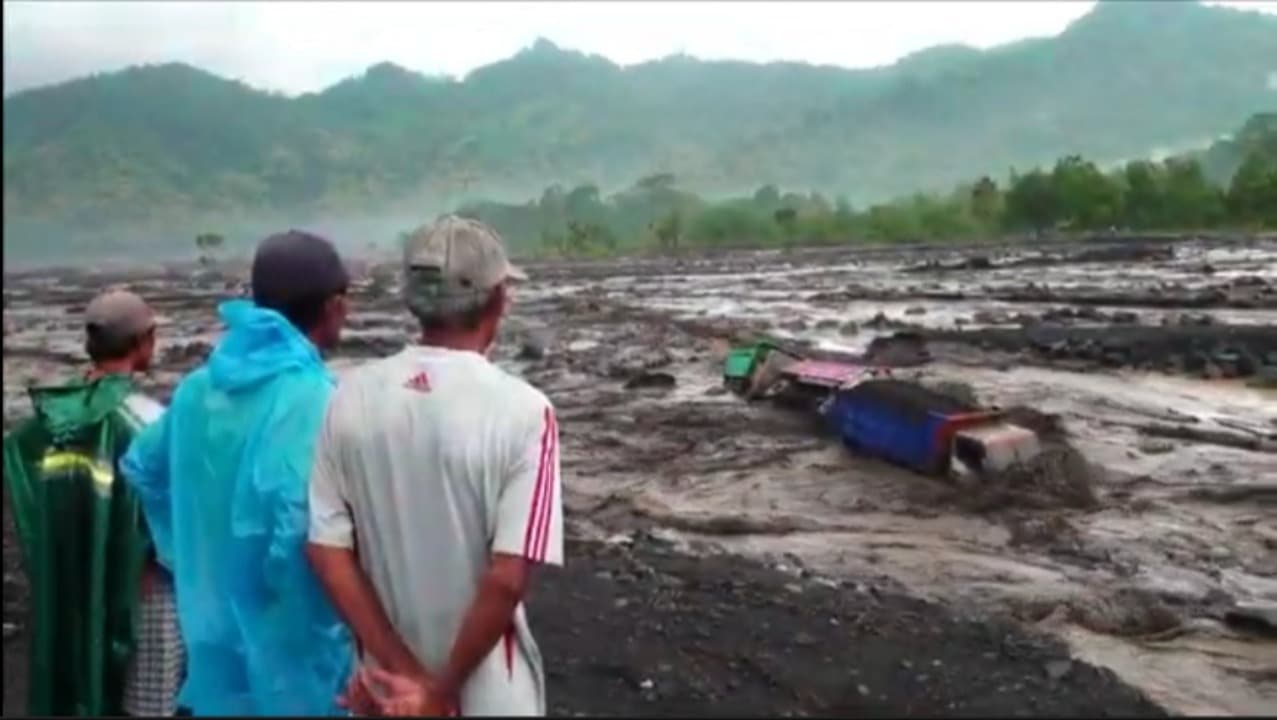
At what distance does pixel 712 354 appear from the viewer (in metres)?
19.5

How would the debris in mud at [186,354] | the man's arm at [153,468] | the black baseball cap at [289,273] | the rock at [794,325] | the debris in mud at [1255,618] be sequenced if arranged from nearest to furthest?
the black baseball cap at [289,273], the man's arm at [153,468], the debris in mud at [1255,618], the debris in mud at [186,354], the rock at [794,325]

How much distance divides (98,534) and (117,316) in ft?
1.50

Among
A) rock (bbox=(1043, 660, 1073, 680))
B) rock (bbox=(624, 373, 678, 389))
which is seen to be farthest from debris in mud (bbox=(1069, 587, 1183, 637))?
rock (bbox=(624, 373, 678, 389))

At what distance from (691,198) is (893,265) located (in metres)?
55.1

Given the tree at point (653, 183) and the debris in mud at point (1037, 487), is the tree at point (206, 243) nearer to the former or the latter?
the tree at point (653, 183)

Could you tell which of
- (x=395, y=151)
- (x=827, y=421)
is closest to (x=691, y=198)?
(x=395, y=151)

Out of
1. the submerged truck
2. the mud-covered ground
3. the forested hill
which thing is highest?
the forested hill

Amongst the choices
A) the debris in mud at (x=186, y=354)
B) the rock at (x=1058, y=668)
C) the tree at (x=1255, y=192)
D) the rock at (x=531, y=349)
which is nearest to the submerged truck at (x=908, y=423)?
the rock at (x=1058, y=668)

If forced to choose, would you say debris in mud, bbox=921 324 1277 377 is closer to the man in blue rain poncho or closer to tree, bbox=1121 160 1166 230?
the man in blue rain poncho

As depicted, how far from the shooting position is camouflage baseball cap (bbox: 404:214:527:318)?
2094mm

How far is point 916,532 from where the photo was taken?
9141mm

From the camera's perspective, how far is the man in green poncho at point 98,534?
2.77 m

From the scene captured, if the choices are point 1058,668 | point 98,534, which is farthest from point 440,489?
point 1058,668

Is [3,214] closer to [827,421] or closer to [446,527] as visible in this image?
[446,527]
